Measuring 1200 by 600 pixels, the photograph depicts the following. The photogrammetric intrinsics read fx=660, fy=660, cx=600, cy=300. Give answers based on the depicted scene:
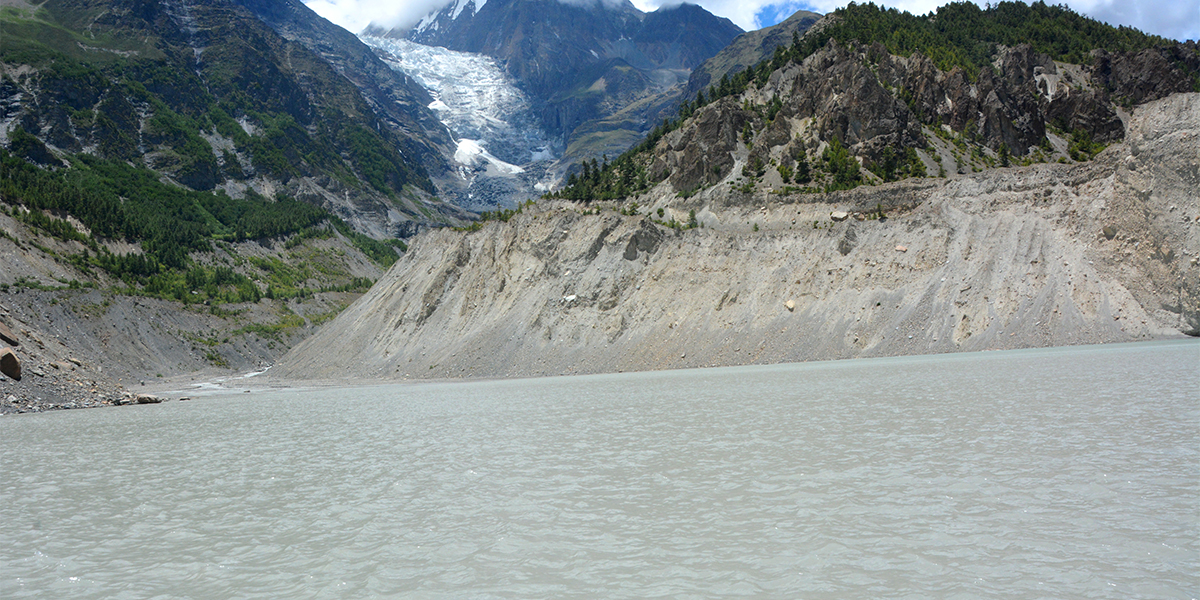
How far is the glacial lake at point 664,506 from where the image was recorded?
795 cm

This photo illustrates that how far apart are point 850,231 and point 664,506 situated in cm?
5430

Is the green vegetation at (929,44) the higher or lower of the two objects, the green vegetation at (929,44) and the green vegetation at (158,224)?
the higher

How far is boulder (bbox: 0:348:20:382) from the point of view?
3694 cm

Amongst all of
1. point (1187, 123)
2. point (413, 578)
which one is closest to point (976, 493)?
point (413, 578)

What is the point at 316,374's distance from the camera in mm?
73188

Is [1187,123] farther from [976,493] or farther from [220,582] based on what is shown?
[220,582]

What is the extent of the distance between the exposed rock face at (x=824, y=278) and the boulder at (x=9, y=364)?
30559 millimetres

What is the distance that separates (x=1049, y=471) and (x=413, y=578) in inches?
423

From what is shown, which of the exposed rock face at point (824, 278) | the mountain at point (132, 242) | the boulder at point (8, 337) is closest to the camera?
the boulder at point (8, 337)

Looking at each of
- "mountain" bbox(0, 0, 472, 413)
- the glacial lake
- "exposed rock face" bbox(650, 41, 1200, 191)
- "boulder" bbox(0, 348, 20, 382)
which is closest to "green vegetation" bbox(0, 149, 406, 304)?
"mountain" bbox(0, 0, 472, 413)

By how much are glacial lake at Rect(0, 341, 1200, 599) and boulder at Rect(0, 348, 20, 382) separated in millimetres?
19162

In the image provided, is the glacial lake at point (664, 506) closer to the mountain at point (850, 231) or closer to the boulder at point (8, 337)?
the boulder at point (8, 337)

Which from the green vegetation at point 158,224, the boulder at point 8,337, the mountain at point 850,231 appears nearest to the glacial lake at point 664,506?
the boulder at point 8,337

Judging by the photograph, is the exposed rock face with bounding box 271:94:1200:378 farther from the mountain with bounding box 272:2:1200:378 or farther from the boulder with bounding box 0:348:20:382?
the boulder with bounding box 0:348:20:382
